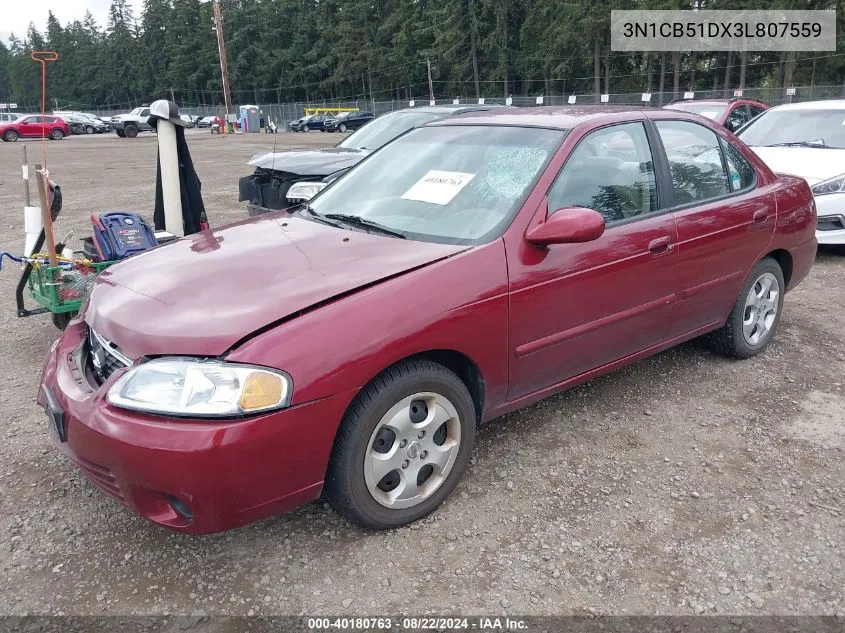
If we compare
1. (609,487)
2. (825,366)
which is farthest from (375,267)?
(825,366)

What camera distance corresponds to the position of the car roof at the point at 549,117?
3.37 metres

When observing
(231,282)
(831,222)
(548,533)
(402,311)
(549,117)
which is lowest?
(548,533)

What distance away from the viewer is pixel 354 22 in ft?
236

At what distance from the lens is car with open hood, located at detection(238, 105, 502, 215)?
7141 millimetres

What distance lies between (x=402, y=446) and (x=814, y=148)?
7.11 meters

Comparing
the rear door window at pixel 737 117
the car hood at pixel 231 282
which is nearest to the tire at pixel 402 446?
the car hood at pixel 231 282

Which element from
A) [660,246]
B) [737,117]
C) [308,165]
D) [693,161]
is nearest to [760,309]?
[693,161]

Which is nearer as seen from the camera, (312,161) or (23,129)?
(312,161)

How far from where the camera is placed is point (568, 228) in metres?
2.79

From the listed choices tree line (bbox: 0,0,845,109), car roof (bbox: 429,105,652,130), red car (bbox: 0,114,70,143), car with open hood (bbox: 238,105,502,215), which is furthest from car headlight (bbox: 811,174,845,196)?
tree line (bbox: 0,0,845,109)

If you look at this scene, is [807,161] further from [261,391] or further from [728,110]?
[261,391]

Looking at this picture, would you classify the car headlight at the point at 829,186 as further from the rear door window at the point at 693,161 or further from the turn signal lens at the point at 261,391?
the turn signal lens at the point at 261,391

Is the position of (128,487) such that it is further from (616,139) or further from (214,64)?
(214,64)

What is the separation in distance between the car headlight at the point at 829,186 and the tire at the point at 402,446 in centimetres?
579
